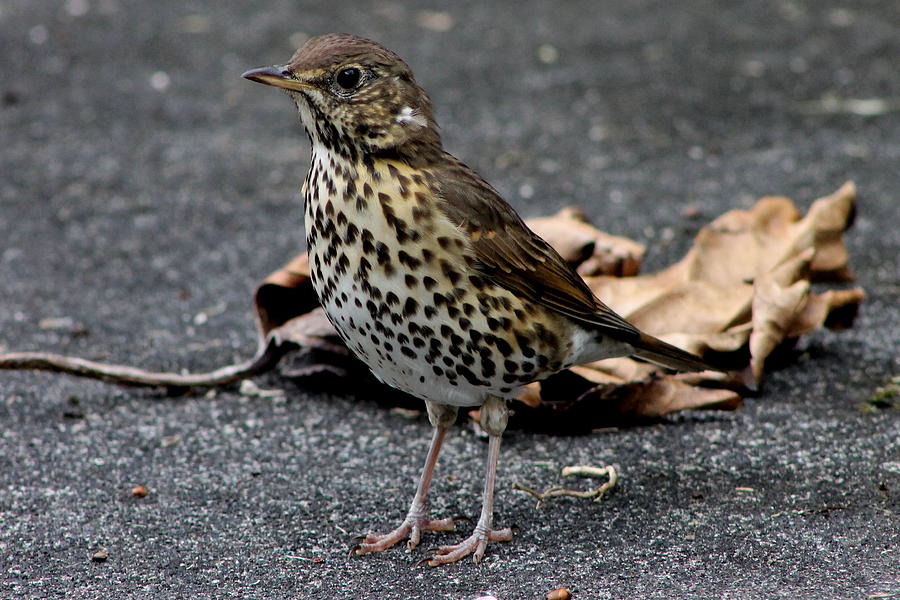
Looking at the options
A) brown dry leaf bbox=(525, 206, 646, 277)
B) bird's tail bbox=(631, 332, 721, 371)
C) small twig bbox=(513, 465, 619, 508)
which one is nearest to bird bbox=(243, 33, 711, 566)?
small twig bbox=(513, 465, 619, 508)

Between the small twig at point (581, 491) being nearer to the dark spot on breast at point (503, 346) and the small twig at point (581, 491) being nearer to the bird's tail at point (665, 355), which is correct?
the bird's tail at point (665, 355)

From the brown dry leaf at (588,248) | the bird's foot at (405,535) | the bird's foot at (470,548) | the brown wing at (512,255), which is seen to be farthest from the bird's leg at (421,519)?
the brown dry leaf at (588,248)

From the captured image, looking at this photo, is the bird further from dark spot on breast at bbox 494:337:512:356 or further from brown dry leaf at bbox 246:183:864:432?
brown dry leaf at bbox 246:183:864:432

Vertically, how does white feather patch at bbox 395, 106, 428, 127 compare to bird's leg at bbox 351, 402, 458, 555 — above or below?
above

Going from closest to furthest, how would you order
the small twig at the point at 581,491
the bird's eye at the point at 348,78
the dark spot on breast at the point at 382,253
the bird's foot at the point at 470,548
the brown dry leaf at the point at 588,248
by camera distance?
1. the dark spot on breast at the point at 382,253
2. the bird's eye at the point at 348,78
3. the bird's foot at the point at 470,548
4. the small twig at the point at 581,491
5. the brown dry leaf at the point at 588,248

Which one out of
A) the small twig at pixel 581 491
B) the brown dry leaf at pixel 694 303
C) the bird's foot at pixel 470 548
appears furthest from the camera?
the brown dry leaf at pixel 694 303
